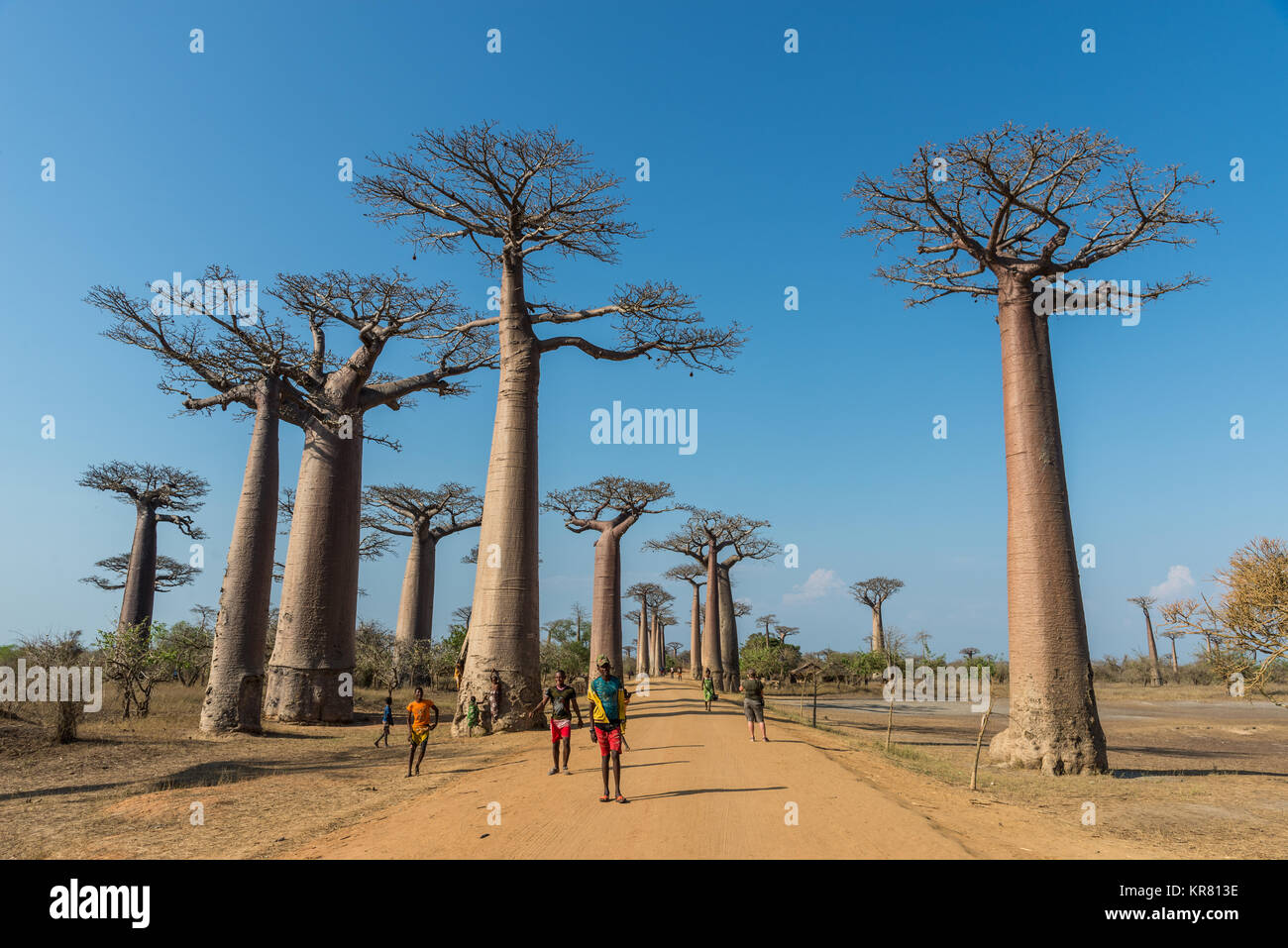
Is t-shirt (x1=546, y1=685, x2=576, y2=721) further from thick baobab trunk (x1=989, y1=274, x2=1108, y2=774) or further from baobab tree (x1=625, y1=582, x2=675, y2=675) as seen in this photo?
baobab tree (x1=625, y1=582, x2=675, y2=675)

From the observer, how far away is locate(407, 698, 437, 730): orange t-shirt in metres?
8.98

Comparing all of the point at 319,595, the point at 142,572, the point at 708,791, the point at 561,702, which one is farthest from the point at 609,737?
the point at 142,572

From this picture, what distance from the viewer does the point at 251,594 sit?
13.6 m

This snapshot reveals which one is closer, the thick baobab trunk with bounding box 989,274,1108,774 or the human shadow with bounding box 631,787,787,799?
the human shadow with bounding box 631,787,787,799

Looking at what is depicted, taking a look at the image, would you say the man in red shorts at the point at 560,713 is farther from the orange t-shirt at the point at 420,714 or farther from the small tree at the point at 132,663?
the small tree at the point at 132,663

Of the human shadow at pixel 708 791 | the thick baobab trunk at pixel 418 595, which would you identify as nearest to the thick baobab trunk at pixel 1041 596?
the human shadow at pixel 708 791

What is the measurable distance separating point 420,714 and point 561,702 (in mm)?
2147

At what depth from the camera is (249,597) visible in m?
13.6

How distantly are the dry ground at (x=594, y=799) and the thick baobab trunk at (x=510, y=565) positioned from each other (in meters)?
1.11

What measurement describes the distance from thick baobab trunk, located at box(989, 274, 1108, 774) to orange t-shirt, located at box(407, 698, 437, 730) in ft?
28.1

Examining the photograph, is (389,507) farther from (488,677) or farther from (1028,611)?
(1028,611)

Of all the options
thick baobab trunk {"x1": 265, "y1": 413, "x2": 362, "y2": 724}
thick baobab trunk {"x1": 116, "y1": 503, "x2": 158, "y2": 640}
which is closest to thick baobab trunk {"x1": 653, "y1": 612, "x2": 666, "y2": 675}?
thick baobab trunk {"x1": 116, "y1": 503, "x2": 158, "y2": 640}
